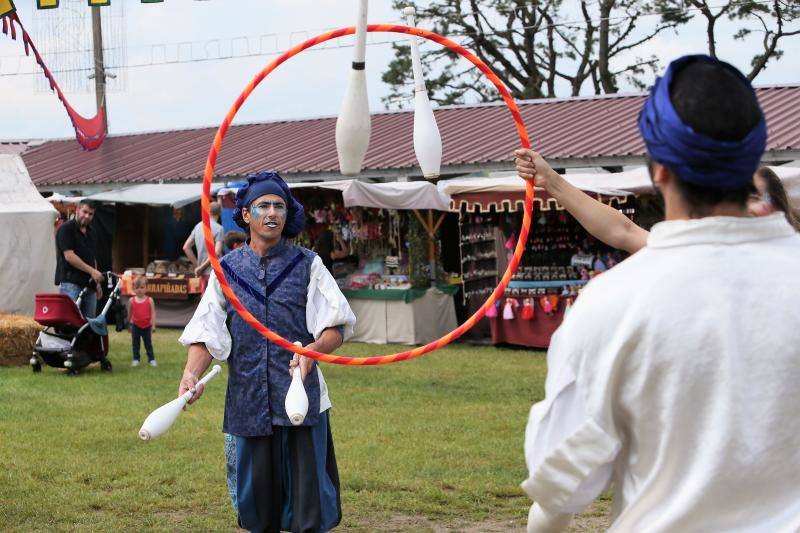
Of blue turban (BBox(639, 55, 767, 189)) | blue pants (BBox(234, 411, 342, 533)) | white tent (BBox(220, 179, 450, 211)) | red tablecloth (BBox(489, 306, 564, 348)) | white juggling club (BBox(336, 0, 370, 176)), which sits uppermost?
white juggling club (BBox(336, 0, 370, 176))

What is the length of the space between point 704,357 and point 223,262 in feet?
10.1

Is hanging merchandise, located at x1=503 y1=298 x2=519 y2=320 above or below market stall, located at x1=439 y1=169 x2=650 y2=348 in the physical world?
below

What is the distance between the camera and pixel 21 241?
49.3 ft

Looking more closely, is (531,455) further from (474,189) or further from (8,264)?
(8,264)

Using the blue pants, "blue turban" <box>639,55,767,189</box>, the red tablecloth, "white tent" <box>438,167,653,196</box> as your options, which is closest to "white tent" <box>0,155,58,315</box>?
"white tent" <box>438,167,653,196</box>

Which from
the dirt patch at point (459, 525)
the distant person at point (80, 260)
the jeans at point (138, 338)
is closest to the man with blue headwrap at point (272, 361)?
the dirt patch at point (459, 525)

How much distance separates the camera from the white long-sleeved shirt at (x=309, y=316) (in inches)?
179

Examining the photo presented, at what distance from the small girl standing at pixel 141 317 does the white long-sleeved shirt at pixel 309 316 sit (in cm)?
791

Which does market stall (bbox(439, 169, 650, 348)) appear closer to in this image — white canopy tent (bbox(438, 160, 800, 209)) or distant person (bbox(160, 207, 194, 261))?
white canopy tent (bbox(438, 160, 800, 209))

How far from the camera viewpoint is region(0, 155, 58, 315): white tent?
1493 centimetres

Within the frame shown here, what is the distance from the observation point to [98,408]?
9781 mm

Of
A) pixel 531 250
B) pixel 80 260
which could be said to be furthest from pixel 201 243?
pixel 531 250

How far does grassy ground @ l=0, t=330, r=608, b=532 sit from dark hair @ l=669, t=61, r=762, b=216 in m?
4.21

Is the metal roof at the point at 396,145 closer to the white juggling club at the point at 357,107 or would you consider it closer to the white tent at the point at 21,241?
the white tent at the point at 21,241
